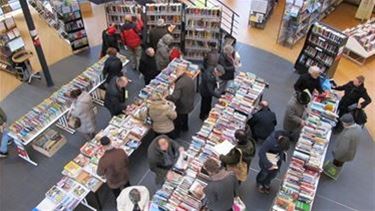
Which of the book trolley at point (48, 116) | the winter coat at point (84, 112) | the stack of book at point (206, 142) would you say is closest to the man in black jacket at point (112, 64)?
the book trolley at point (48, 116)

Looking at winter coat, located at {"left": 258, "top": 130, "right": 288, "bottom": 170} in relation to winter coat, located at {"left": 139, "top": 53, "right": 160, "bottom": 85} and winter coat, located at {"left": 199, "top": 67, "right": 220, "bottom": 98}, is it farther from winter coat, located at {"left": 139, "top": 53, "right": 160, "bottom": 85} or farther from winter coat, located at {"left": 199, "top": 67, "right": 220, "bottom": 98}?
winter coat, located at {"left": 139, "top": 53, "right": 160, "bottom": 85}

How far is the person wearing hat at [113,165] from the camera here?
607 centimetres

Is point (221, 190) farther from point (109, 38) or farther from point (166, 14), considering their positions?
point (166, 14)

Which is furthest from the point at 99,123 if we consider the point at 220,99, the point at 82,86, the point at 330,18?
the point at 330,18

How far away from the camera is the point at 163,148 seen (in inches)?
241

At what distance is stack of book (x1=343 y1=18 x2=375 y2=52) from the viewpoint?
10953mm

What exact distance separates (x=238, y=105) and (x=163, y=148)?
2442 millimetres

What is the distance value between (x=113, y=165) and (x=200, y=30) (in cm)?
574

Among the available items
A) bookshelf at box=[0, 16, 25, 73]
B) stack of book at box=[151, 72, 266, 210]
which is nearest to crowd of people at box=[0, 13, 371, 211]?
stack of book at box=[151, 72, 266, 210]

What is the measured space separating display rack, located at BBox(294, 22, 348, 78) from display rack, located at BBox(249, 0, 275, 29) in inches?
105

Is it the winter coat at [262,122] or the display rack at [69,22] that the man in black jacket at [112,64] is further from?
the winter coat at [262,122]

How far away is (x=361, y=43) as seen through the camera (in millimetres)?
10961

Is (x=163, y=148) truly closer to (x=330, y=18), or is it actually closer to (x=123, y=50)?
(x=123, y=50)

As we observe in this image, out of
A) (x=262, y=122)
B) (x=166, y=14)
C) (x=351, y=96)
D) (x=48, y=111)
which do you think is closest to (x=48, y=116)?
(x=48, y=111)
